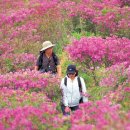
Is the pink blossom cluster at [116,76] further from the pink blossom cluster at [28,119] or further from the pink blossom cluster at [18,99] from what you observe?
the pink blossom cluster at [28,119]

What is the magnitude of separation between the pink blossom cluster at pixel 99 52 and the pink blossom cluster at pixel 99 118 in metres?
4.86

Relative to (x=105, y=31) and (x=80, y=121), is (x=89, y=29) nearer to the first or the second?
(x=105, y=31)

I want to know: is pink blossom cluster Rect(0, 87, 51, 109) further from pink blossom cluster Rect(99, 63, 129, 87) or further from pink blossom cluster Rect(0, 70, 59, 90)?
pink blossom cluster Rect(99, 63, 129, 87)

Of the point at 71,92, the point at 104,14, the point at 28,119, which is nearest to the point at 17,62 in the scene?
the point at 71,92

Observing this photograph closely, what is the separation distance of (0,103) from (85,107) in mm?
2230

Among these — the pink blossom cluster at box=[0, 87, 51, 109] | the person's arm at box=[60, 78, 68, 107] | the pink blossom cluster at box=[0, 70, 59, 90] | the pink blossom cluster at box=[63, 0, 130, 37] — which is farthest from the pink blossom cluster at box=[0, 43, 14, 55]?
the pink blossom cluster at box=[0, 87, 51, 109]

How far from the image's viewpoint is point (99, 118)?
268 inches

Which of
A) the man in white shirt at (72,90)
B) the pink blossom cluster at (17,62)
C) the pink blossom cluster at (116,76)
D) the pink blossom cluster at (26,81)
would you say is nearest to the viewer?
the man in white shirt at (72,90)

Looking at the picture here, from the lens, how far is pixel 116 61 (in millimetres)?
13258

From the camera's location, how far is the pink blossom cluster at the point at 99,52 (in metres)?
12.9

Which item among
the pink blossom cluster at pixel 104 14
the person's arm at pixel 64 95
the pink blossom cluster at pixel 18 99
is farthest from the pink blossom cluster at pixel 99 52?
the pink blossom cluster at pixel 104 14

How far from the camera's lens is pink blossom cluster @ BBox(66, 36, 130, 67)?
42.4 feet

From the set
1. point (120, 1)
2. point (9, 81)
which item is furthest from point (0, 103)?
point (120, 1)

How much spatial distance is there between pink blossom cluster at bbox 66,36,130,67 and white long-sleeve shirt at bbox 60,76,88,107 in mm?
2424
